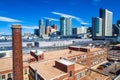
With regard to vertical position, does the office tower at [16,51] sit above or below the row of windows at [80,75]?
above

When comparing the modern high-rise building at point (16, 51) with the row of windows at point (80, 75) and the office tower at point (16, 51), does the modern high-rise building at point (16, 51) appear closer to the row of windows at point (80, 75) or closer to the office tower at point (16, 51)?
the office tower at point (16, 51)

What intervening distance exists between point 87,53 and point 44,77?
3029 cm

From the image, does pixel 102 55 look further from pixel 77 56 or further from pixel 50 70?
pixel 50 70

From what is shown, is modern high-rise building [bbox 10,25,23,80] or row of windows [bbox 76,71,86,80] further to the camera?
row of windows [bbox 76,71,86,80]

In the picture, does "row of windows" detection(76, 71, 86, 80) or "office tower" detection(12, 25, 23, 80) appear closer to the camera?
"office tower" detection(12, 25, 23, 80)

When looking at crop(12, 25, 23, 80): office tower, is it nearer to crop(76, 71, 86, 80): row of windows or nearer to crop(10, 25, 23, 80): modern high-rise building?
crop(10, 25, 23, 80): modern high-rise building

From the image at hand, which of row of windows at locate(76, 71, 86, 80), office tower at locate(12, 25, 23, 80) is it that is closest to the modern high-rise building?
office tower at locate(12, 25, 23, 80)

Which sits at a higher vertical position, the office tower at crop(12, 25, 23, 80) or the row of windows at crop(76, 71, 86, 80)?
the office tower at crop(12, 25, 23, 80)

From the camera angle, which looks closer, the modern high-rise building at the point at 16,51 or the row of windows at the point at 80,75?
the modern high-rise building at the point at 16,51

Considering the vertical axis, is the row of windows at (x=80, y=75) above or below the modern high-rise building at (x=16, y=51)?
below

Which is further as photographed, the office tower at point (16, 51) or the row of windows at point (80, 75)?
the row of windows at point (80, 75)

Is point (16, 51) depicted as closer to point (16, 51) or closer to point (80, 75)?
point (16, 51)

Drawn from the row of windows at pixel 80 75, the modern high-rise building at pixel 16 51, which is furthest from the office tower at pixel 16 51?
the row of windows at pixel 80 75

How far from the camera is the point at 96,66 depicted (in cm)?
5838
